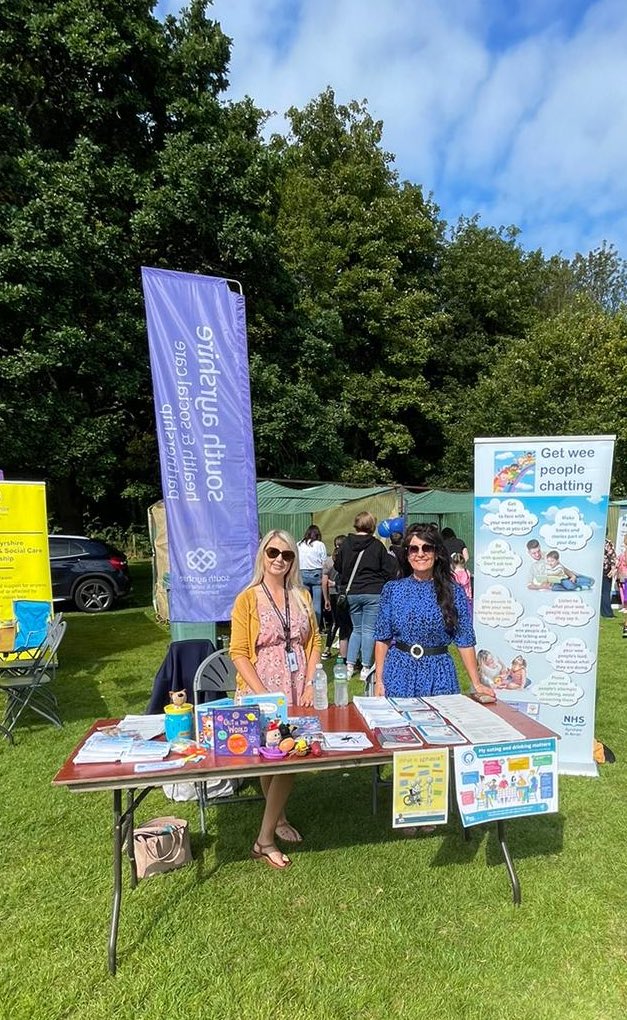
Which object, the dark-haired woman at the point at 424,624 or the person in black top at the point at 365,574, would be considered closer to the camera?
the dark-haired woman at the point at 424,624

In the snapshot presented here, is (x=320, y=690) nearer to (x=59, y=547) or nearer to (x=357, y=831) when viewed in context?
(x=357, y=831)

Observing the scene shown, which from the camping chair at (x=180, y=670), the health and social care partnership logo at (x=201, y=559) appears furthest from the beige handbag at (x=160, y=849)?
the health and social care partnership logo at (x=201, y=559)

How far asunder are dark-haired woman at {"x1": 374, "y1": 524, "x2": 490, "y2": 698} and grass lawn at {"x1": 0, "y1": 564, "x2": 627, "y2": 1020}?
86cm

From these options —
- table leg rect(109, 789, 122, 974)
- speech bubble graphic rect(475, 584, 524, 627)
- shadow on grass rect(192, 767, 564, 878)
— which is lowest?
shadow on grass rect(192, 767, 564, 878)

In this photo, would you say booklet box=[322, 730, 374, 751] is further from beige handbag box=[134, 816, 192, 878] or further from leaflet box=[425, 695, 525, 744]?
beige handbag box=[134, 816, 192, 878]

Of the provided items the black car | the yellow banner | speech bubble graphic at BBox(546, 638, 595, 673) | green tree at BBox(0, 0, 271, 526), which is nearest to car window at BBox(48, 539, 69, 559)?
the black car

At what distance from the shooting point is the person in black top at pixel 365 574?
A: 6.29 meters

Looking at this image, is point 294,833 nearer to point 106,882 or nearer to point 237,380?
point 106,882

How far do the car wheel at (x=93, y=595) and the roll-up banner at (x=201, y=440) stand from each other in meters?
7.98

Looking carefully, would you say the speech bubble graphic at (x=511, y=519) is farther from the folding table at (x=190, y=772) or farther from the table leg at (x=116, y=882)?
the table leg at (x=116, y=882)

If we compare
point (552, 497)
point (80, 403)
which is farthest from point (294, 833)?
point (80, 403)

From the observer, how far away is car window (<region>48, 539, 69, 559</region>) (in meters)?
11.8

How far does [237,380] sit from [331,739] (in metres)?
2.90

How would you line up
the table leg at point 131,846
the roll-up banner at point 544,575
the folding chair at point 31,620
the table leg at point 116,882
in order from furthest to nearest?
the folding chair at point 31,620 < the roll-up banner at point 544,575 < the table leg at point 131,846 < the table leg at point 116,882
